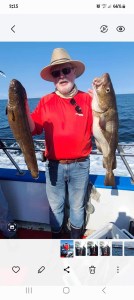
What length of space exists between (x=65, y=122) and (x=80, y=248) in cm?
108

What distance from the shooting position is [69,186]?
10.3 feet

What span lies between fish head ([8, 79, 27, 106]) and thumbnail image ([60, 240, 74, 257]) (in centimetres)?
100

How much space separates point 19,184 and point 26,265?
5.15 feet

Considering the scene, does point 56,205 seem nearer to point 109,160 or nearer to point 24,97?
point 109,160

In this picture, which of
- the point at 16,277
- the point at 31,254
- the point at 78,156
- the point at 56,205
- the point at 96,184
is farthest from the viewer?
the point at 96,184

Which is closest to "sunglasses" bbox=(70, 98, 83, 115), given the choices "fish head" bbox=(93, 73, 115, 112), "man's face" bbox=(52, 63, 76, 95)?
"man's face" bbox=(52, 63, 76, 95)

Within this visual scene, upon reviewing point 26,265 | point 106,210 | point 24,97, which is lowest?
point 106,210

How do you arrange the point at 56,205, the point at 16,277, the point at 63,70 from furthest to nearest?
the point at 56,205 < the point at 63,70 < the point at 16,277

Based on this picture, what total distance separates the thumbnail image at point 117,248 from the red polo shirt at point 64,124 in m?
0.95

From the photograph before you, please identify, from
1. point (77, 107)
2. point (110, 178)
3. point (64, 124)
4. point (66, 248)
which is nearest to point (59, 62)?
point (77, 107)

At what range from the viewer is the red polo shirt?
9.23 feet

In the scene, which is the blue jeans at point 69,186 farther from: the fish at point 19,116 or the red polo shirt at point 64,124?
the fish at point 19,116

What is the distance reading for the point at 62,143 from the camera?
2852 millimetres
